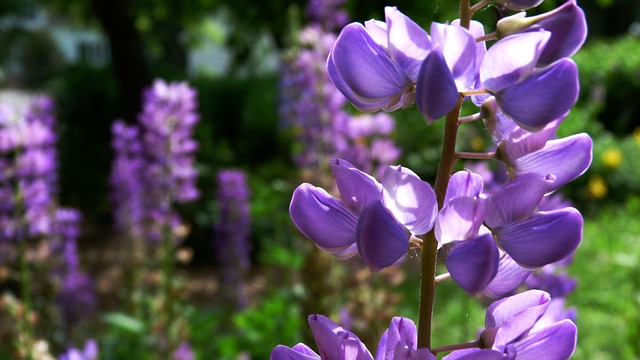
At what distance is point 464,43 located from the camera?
0.70 metres

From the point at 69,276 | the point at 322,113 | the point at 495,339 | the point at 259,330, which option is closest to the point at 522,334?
the point at 495,339

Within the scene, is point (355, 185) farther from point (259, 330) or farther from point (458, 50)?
A: point (259, 330)

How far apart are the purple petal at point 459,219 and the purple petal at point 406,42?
132 mm

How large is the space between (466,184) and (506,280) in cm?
10

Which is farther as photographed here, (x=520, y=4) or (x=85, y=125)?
(x=85, y=125)

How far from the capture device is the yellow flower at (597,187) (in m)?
7.48

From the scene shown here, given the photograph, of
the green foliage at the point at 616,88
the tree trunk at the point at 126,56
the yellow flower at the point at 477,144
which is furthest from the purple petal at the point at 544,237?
the green foliage at the point at 616,88

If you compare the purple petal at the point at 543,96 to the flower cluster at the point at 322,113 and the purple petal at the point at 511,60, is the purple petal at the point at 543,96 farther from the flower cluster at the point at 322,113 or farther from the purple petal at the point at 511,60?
the flower cluster at the point at 322,113

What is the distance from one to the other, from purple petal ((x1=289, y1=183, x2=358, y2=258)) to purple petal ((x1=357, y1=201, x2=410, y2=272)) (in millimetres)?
46

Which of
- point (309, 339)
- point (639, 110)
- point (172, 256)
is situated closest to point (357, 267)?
point (309, 339)

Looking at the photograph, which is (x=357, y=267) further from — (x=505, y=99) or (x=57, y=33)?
(x=57, y=33)

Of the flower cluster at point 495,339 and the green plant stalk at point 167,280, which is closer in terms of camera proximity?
the flower cluster at point 495,339

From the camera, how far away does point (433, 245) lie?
74cm

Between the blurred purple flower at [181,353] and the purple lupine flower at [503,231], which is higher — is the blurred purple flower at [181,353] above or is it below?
below
